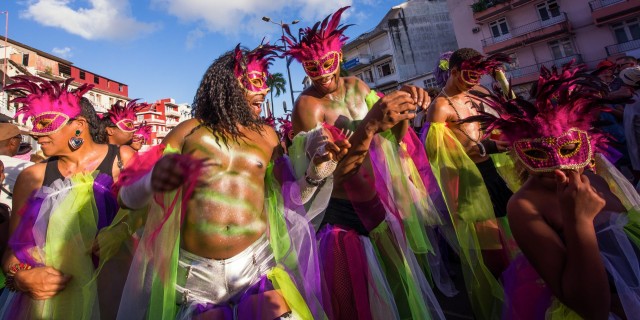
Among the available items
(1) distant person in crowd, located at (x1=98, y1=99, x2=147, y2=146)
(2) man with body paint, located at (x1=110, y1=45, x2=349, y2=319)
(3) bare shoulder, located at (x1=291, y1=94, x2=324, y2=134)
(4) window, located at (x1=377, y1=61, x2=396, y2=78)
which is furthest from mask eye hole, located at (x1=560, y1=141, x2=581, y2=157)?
(4) window, located at (x1=377, y1=61, x2=396, y2=78)

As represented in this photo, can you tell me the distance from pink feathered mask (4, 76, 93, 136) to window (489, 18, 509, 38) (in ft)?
108

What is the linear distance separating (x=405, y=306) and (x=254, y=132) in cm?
184

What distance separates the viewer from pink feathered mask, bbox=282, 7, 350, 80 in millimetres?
2877

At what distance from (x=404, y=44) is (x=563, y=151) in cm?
3642

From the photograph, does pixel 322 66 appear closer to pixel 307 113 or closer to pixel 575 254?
pixel 307 113

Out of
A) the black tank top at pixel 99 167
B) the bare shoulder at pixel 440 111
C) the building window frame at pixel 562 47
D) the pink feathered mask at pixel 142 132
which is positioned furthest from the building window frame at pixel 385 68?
the black tank top at pixel 99 167

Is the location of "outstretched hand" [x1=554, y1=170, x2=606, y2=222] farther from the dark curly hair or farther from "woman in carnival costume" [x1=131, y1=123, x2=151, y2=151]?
"woman in carnival costume" [x1=131, y1=123, x2=151, y2=151]

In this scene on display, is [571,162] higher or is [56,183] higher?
[56,183]

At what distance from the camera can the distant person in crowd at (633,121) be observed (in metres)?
4.35

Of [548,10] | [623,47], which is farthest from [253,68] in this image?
[548,10]

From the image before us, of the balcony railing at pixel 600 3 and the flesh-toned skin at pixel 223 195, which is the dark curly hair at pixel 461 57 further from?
the balcony railing at pixel 600 3

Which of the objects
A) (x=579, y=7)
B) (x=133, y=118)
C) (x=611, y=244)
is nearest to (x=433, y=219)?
(x=611, y=244)

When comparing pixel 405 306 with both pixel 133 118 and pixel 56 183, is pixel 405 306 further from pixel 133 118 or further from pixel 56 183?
pixel 133 118

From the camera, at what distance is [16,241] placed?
2189 mm
